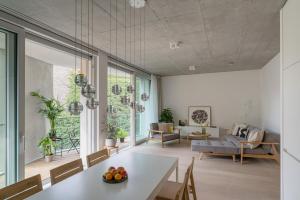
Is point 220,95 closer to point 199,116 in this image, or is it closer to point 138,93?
point 199,116

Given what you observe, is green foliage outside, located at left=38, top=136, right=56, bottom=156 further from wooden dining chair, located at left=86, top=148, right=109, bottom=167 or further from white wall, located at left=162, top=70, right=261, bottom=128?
white wall, located at left=162, top=70, right=261, bottom=128

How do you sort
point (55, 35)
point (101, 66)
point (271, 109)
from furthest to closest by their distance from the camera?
point (271, 109) < point (101, 66) < point (55, 35)

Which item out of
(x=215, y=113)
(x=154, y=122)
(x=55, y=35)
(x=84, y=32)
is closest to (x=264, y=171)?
(x=215, y=113)

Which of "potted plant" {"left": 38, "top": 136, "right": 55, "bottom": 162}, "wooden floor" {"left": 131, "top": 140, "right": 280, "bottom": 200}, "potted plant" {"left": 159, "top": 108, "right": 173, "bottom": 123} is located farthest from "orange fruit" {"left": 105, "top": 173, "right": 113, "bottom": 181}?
"potted plant" {"left": 159, "top": 108, "right": 173, "bottom": 123}

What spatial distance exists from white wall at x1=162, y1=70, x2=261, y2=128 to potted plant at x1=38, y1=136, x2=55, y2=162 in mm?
4562

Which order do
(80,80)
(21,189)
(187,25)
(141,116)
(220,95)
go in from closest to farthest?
(21,189), (80,80), (187,25), (141,116), (220,95)

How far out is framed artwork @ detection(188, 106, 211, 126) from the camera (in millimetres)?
6853

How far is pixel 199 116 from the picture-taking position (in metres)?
6.95

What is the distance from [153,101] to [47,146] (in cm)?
379

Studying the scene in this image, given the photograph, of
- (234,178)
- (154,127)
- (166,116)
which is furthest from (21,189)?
(166,116)

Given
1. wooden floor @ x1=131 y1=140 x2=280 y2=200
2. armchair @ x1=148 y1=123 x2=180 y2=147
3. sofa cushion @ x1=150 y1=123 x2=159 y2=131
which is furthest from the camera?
sofa cushion @ x1=150 y1=123 x2=159 y2=131

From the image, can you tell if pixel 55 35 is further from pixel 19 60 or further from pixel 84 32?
pixel 19 60

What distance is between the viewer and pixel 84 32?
9.93 feet

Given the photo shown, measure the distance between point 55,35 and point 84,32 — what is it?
48 centimetres
